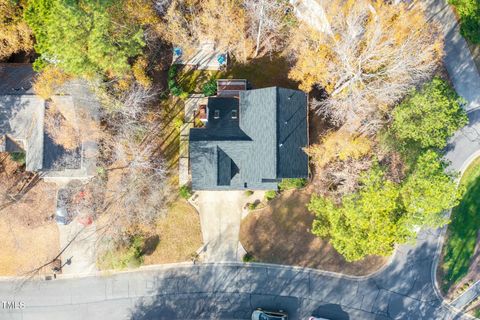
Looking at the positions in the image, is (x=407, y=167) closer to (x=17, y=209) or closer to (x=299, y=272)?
(x=299, y=272)

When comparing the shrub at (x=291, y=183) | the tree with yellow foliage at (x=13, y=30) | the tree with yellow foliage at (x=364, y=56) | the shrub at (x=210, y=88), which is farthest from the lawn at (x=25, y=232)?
the tree with yellow foliage at (x=364, y=56)

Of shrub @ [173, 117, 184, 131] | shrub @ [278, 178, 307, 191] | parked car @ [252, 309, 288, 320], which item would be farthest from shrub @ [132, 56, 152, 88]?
parked car @ [252, 309, 288, 320]

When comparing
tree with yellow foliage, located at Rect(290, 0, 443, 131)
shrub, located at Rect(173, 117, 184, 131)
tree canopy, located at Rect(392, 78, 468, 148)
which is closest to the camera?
tree with yellow foliage, located at Rect(290, 0, 443, 131)

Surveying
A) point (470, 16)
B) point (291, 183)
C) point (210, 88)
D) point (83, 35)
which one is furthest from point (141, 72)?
point (470, 16)

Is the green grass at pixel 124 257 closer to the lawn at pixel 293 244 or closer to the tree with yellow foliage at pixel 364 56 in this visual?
the lawn at pixel 293 244

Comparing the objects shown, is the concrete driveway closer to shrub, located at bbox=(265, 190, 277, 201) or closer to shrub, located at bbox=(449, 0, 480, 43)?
shrub, located at bbox=(265, 190, 277, 201)
